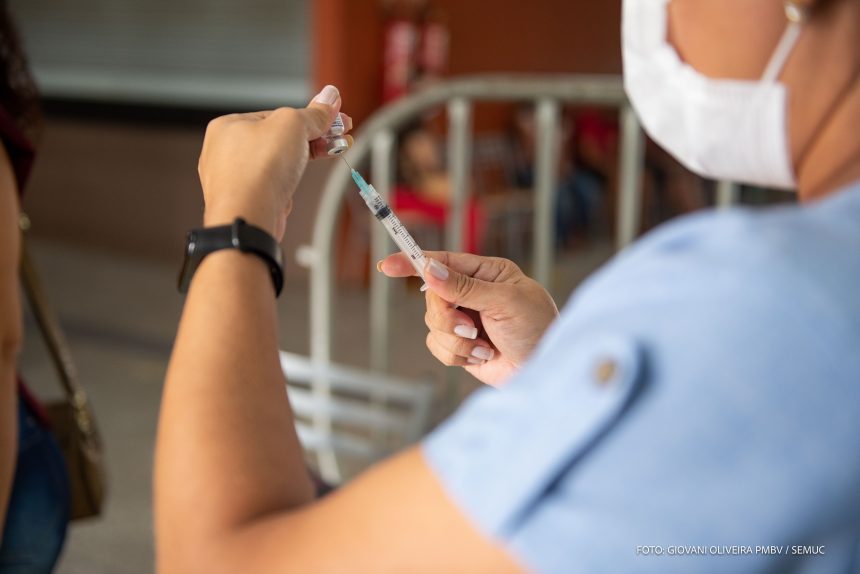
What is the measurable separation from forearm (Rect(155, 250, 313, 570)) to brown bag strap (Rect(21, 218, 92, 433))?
40.0 inches

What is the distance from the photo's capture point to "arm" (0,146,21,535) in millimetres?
1217

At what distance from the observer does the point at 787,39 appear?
1.84 feet

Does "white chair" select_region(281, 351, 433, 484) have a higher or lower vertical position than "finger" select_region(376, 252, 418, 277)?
lower

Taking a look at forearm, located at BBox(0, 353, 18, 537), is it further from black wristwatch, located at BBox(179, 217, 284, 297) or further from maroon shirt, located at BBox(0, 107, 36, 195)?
black wristwatch, located at BBox(179, 217, 284, 297)

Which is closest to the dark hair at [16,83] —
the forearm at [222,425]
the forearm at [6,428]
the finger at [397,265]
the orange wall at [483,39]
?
the forearm at [6,428]

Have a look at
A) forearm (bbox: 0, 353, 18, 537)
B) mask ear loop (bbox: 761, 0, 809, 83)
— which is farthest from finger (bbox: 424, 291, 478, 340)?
forearm (bbox: 0, 353, 18, 537)

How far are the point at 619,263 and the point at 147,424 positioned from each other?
3481 millimetres

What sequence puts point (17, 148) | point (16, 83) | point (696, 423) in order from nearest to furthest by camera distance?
point (696, 423) → point (17, 148) → point (16, 83)

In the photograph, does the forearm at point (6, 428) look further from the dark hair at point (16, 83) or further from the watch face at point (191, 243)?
the watch face at point (191, 243)

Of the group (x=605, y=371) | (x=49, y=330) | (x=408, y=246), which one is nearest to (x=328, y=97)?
(x=408, y=246)

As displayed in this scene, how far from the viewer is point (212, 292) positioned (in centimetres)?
65

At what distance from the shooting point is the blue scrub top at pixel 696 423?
0.45 m

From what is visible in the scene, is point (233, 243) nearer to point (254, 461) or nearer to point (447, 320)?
point (254, 461)

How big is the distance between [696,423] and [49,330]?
54.9 inches
